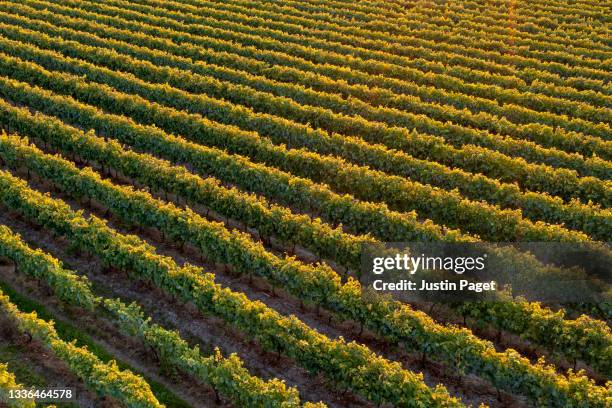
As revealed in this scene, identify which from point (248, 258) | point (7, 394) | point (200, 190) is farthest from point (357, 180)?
point (7, 394)

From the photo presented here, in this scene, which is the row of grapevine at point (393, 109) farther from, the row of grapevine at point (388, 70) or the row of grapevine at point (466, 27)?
the row of grapevine at point (466, 27)

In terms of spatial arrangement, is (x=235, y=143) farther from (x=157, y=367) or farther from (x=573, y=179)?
(x=573, y=179)

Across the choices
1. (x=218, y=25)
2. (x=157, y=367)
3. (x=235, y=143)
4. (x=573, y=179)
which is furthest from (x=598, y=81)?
(x=157, y=367)

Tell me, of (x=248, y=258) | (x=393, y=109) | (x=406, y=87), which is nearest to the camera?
(x=248, y=258)

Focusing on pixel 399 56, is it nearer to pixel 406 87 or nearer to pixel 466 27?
pixel 406 87

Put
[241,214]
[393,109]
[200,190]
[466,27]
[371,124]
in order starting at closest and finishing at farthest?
[241,214] → [200,190] → [371,124] → [393,109] → [466,27]

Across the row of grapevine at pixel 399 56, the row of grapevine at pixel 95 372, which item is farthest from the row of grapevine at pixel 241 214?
the row of grapevine at pixel 399 56
